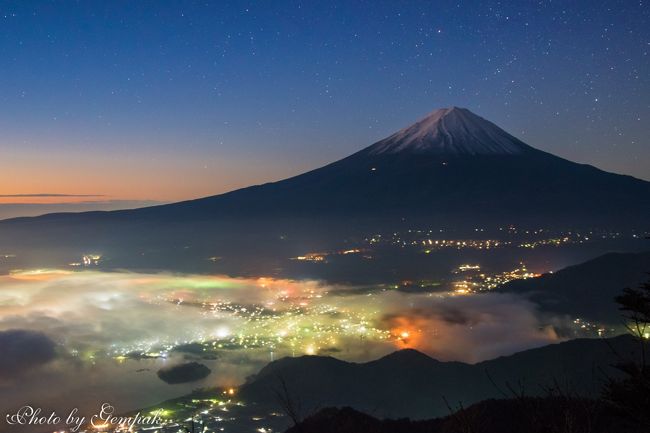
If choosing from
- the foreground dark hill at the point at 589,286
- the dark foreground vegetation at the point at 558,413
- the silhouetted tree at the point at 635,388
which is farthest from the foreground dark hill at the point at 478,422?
the foreground dark hill at the point at 589,286

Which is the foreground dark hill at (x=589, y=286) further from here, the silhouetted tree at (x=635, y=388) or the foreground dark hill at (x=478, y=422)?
the silhouetted tree at (x=635, y=388)

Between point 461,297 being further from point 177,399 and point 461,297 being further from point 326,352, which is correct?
point 177,399

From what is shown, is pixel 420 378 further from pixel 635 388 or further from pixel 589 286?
pixel 635 388

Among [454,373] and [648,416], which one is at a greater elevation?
[648,416]

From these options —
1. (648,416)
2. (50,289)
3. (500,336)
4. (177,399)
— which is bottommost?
(177,399)

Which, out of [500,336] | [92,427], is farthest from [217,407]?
[500,336]

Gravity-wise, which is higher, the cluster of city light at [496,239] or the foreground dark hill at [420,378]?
the cluster of city light at [496,239]

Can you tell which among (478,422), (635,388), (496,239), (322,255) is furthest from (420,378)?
(322,255)
